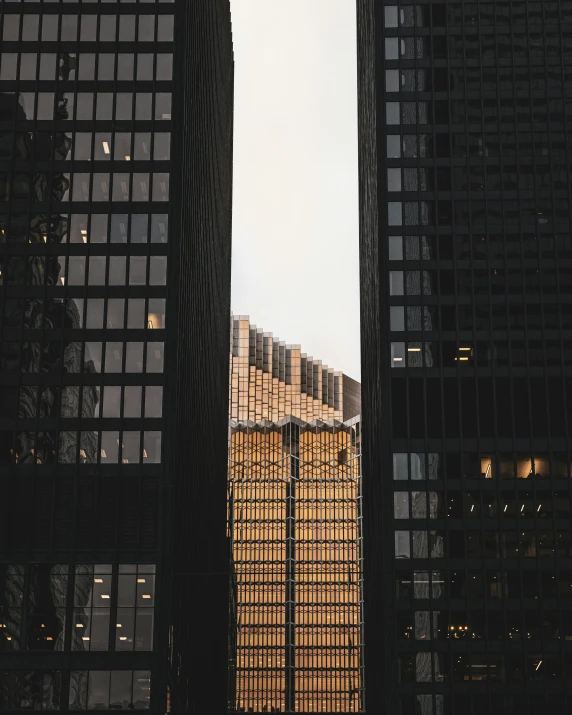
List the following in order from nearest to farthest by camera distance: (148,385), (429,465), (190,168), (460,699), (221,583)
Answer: (148,385), (460,699), (429,465), (190,168), (221,583)

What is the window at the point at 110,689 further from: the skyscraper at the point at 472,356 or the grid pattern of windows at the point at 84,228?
the skyscraper at the point at 472,356

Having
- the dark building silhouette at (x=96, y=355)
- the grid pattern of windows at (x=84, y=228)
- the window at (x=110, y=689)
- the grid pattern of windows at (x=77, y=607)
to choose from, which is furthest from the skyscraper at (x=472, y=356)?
the grid pattern of windows at (x=84, y=228)

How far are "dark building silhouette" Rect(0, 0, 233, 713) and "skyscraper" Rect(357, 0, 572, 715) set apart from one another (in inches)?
726

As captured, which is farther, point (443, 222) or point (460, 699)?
point (443, 222)

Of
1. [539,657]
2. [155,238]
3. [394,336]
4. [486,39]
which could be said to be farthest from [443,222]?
[539,657]

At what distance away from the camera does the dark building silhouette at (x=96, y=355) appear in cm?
7275

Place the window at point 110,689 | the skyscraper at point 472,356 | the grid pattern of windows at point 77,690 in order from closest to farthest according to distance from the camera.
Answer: the window at point 110,689
the grid pattern of windows at point 77,690
the skyscraper at point 472,356

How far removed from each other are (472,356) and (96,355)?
33.3 m

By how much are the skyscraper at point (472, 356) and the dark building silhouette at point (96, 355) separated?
726 inches

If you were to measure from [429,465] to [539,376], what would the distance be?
41.8 ft

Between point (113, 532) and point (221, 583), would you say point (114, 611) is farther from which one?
point (221, 583)

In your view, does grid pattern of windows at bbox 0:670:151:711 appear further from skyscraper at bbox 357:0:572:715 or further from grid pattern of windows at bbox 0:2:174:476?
skyscraper at bbox 357:0:572:715

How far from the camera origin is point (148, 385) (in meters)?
77.8

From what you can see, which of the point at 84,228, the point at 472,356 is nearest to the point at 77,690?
the point at 84,228
